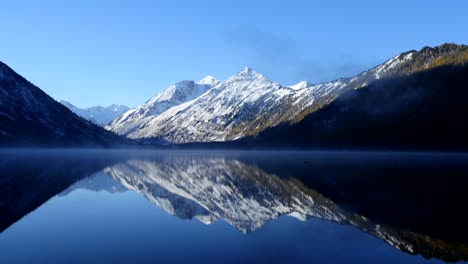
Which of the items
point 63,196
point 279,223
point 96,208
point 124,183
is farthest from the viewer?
point 124,183

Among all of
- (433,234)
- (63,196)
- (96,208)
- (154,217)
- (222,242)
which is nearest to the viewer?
(222,242)

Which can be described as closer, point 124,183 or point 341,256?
point 341,256

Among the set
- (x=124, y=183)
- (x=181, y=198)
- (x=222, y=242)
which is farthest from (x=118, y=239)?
Result: (x=124, y=183)

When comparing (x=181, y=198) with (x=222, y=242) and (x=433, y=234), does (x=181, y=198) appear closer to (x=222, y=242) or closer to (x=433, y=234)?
(x=222, y=242)

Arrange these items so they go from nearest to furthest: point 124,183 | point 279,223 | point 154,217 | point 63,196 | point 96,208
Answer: point 279,223
point 154,217
point 96,208
point 63,196
point 124,183

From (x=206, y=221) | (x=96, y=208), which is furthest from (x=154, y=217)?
(x=96, y=208)

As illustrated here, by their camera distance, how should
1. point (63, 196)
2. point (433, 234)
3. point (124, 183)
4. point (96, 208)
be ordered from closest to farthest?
point (433, 234), point (96, 208), point (63, 196), point (124, 183)

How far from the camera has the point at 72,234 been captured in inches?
1105

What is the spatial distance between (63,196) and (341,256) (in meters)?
34.5

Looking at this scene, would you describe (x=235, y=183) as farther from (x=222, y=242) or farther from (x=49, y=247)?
(x=49, y=247)

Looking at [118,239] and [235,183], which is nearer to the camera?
[118,239]

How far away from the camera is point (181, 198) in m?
47.7

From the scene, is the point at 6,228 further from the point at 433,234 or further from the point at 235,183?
the point at 235,183

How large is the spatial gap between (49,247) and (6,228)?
6707 millimetres
